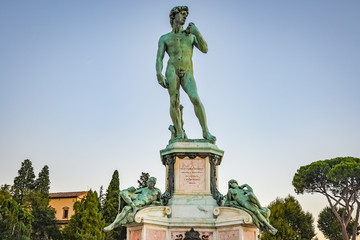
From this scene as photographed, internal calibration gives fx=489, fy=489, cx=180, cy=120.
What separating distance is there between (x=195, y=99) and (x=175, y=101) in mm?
522

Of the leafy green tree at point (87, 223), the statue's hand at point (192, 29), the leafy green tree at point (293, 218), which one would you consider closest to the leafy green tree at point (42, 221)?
the leafy green tree at point (87, 223)

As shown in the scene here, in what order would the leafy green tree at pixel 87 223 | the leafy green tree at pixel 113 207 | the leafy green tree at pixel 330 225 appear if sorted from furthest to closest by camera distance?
the leafy green tree at pixel 330 225 → the leafy green tree at pixel 113 207 → the leafy green tree at pixel 87 223

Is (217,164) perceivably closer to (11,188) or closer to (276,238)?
(276,238)

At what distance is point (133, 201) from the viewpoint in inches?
431

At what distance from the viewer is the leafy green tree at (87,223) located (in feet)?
144

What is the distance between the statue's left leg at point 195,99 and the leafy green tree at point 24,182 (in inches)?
2008

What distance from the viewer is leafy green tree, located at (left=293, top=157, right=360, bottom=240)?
42.9 m

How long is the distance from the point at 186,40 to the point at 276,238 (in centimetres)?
3280

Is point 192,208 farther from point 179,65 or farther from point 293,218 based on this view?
point 293,218

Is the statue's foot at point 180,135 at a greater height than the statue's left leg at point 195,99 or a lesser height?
lesser

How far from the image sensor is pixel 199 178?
11.6 metres

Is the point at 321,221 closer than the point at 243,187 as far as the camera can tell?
No

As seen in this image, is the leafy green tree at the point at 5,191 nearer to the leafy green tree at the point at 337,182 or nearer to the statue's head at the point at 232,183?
the leafy green tree at the point at 337,182

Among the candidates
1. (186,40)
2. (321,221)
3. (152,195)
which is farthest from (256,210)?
(321,221)
